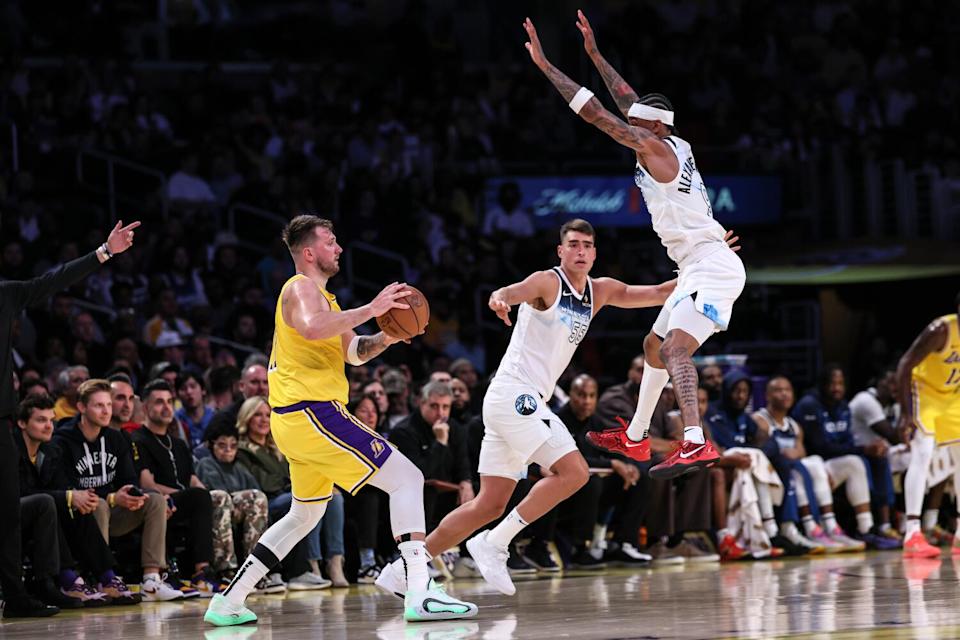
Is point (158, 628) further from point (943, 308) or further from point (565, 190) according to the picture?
point (943, 308)

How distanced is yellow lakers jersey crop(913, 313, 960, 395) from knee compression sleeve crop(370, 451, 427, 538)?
18.9ft

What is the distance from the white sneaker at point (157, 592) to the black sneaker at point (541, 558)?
2.96 metres

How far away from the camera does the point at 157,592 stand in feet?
31.6

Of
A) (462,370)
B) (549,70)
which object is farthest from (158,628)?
(462,370)

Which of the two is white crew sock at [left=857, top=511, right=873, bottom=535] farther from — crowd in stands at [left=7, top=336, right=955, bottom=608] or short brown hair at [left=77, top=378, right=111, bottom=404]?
short brown hair at [left=77, top=378, right=111, bottom=404]

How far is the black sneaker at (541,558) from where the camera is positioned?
11.3 metres

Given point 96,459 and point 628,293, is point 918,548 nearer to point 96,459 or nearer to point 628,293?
point 628,293

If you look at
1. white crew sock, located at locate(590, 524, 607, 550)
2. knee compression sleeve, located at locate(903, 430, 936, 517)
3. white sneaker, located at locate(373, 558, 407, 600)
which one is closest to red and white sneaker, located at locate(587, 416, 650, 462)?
white sneaker, located at locate(373, 558, 407, 600)

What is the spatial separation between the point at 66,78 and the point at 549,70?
11.1 m

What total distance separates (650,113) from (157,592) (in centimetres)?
467

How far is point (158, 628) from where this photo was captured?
25.9 feet

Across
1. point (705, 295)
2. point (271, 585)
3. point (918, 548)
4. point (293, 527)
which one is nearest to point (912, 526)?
point (918, 548)

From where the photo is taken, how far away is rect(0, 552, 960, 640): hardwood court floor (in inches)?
279

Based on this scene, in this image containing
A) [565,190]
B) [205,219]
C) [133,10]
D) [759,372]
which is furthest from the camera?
[133,10]
